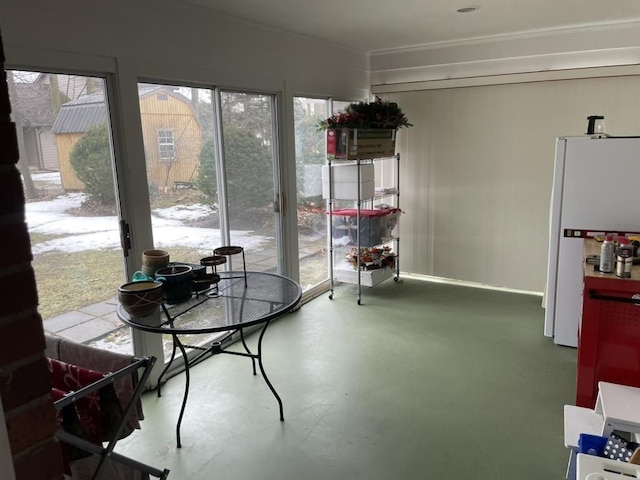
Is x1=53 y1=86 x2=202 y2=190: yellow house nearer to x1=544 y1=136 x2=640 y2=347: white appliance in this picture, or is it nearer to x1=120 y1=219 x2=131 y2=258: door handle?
x1=120 y1=219 x2=131 y2=258: door handle

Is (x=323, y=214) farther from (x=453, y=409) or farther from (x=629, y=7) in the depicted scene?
(x=629, y=7)

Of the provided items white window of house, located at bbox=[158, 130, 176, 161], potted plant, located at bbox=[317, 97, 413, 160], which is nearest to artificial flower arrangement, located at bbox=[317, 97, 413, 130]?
potted plant, located at bbox=[317, 97, 413, 160]

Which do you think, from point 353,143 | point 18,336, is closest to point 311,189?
point 353,143

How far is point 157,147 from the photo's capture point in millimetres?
3105

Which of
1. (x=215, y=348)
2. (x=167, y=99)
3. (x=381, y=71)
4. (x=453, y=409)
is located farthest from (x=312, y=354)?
(x=381, y=71)

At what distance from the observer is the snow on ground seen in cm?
254

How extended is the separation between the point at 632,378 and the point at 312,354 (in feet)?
6.64

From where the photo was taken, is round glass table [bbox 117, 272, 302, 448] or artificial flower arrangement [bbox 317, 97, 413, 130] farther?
artificial flower arrangement [bbox 317, 97, 413, 130]

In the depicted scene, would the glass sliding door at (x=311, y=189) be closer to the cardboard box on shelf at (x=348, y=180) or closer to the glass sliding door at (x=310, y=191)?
the glass sliding door at (x=310, y=191)

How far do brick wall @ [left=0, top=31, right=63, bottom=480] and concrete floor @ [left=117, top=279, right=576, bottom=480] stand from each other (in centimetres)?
169

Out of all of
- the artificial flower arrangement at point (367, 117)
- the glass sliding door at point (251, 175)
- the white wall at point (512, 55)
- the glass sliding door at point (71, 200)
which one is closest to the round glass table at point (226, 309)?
the glass sliding door at point (71, 200)

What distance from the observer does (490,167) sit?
4730 millimetres

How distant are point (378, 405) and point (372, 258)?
6.99ft

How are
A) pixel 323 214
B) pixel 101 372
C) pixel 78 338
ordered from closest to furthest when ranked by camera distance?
1. pixel 101 372
2. pixel 78 338
3. pixel 323 214
